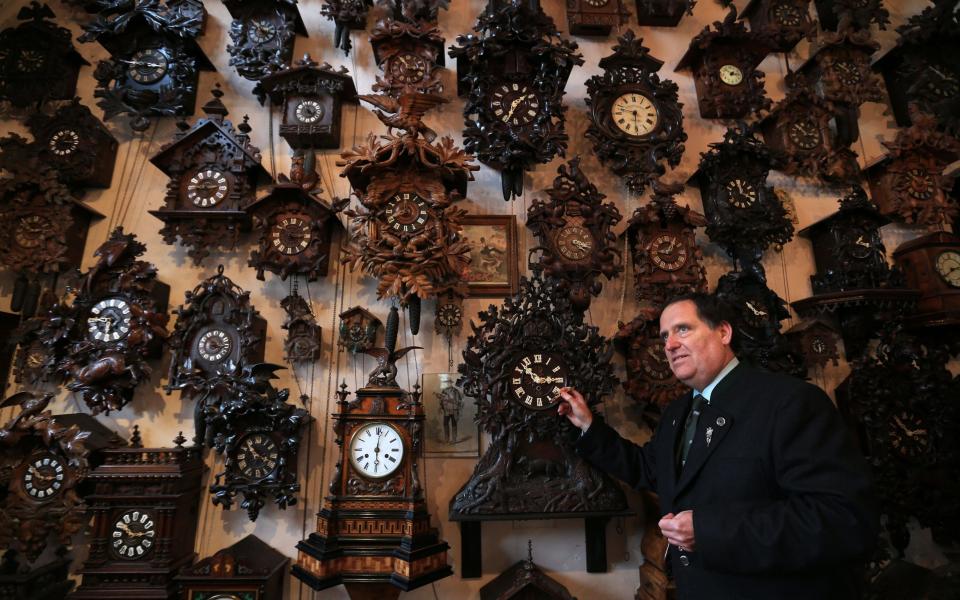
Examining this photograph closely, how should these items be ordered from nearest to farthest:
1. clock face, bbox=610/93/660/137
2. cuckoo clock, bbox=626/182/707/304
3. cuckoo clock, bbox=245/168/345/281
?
1. cuckoo clock, bbox=245/168/345/281
2. cuckoo clock, bbox=626/182/707/304
3. clock face, bbox=610/93/660/137

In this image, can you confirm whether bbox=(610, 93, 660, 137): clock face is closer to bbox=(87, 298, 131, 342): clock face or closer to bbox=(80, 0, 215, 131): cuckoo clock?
bbox=(80, 0, 215, 131): cuckoo clock

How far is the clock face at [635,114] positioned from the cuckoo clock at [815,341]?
5.14ft

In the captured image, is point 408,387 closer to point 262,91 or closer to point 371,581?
point 371,581

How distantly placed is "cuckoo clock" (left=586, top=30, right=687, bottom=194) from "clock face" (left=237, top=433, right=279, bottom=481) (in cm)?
261

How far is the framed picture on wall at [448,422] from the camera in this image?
9.22 ft

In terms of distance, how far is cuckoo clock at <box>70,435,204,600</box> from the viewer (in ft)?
Answer: 7.50

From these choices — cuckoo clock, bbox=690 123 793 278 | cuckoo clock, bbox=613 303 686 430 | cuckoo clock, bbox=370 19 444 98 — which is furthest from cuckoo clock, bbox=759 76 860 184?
cuckoo clock, bbox=370 19 444 98

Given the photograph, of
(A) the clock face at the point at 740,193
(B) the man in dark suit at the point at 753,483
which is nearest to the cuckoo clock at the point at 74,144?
(B) the man in dark suit at the point at 753,483

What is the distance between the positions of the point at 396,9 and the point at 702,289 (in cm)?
271

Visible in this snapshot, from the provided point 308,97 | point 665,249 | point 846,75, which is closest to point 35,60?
point 308,97

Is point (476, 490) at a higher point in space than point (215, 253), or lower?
lower

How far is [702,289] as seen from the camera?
9.45ft

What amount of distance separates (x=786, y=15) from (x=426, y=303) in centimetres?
344

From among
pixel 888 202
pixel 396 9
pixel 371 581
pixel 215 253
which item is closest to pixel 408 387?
pixel 371 581
